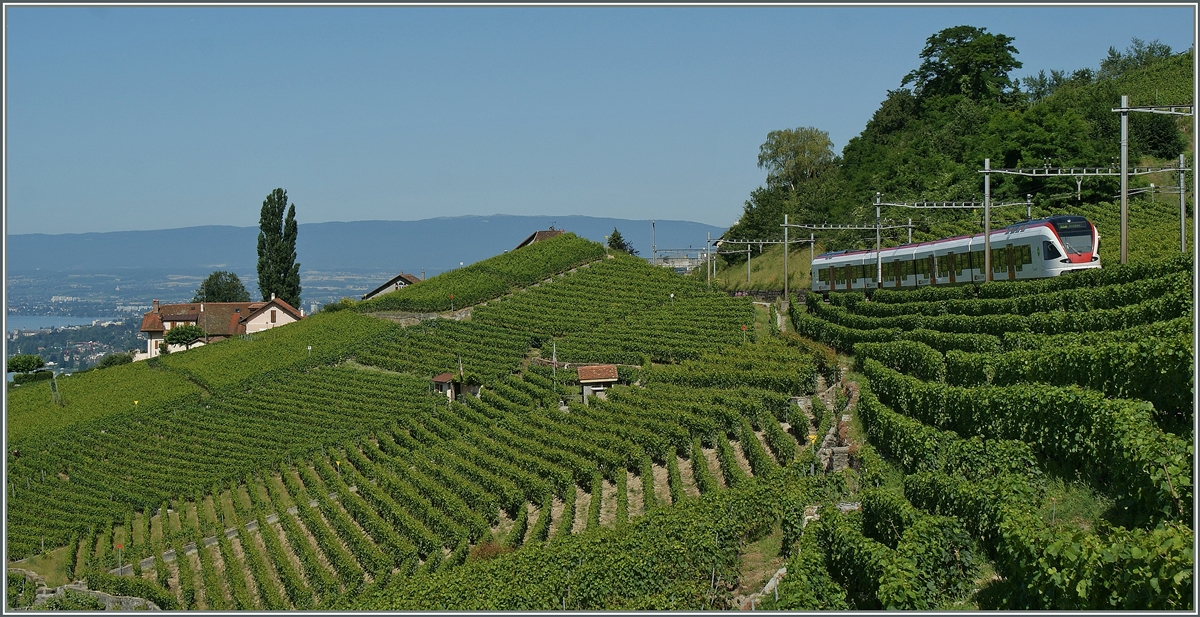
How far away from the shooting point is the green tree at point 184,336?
225ft

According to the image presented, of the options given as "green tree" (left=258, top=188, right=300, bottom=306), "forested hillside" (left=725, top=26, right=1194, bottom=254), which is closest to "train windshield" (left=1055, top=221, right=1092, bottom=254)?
"forested hillside" (left=725, top=26, right=1194, bottom=254)

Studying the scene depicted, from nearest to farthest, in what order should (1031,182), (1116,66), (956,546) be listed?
(956,546), (1031,182), (1116,66)

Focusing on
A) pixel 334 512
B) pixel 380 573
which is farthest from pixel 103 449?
pixel 380 573

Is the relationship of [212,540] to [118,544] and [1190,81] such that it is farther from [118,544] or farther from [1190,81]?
[1190,81]

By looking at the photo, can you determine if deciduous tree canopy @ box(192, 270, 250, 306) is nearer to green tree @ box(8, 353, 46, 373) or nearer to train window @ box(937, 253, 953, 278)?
green tree @ box(8, 353, 46, 373)

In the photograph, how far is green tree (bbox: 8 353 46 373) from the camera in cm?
5516

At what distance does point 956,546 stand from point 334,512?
1969 centimetres

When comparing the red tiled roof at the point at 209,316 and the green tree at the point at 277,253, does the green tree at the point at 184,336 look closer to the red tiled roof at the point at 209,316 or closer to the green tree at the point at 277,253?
the red tiled roof at the point at 209,316

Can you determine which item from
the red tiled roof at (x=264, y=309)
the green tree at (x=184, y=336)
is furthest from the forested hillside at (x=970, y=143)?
the green tree at (x=184, y=336)

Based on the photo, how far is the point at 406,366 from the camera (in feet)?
153

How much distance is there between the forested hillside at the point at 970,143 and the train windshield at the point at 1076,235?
14408 millimetres

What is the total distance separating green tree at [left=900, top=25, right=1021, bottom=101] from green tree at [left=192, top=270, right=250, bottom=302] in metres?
62.3

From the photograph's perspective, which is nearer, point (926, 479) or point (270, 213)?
point (926, 479)

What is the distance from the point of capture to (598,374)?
3722 cm
